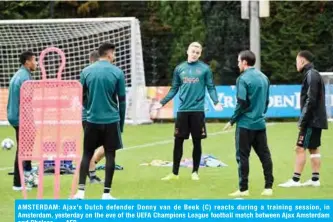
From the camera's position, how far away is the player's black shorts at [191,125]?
1358 centimetres

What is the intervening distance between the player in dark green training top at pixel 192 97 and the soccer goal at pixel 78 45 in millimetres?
12342

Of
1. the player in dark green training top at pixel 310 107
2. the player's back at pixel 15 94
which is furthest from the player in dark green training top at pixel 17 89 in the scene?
the player in dark green training top at pixel 310 107

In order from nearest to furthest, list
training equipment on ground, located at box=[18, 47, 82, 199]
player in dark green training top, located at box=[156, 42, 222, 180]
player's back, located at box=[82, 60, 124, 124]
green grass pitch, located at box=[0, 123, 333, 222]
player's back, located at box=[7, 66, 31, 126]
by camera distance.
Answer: training equipment on ground, located at box=[18, 47, 82, 199] < player's back, located at box=[82, 60, 124, 124] < green grass pitch, located at box=[0, 123, 333, 222] < player's back, located at box=[7, 66, 31, 126] < player in dark green training top, located at box=[156, 42, 222, 180]

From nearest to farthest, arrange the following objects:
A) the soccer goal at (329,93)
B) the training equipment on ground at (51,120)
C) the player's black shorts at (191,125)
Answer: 1. the training equipment on ground at (51,120)
2. the player's black shorts at (191,125)
3. the soccer goal at (329,93)

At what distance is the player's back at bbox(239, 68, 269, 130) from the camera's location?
11.6 meters

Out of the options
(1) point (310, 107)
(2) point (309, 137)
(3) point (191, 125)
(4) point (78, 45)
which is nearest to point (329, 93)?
(4) point (78, 45)

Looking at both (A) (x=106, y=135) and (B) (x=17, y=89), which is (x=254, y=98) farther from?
(B) (x=17, y=89)

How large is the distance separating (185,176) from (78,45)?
14.9 metres

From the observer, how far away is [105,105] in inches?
440

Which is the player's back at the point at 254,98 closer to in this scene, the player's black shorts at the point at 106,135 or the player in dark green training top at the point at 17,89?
the player's black shorts at the point at 106,135

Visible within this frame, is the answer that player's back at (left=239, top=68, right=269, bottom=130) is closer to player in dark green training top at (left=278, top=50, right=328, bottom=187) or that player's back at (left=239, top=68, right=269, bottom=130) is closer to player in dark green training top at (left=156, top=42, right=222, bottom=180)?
player in dark green training top at (left=278, top=50, right=328, bottom=187)

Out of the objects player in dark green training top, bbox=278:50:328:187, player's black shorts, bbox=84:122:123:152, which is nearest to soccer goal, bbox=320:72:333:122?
player in dark green training top, bbox=278:50:328:187

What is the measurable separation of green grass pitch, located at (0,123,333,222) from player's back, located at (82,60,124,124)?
112cm

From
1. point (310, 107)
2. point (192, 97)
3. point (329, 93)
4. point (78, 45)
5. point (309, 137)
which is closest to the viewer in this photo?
point (310, 107)
